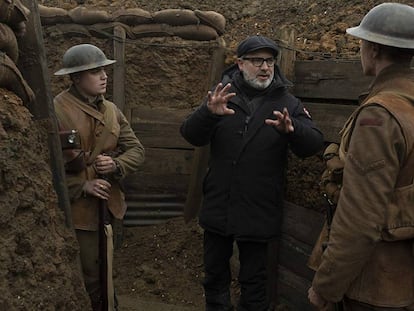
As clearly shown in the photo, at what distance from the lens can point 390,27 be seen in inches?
101

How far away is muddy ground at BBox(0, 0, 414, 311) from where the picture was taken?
7.89 ft

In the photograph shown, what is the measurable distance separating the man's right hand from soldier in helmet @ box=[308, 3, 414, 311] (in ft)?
5.71

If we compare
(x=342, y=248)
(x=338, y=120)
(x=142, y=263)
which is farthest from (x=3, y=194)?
(x=142, y=263)

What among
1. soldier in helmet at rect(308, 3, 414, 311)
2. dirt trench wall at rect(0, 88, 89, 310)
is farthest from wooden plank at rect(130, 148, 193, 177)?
soldier in helmet at rect(308, 3, 414, 311)

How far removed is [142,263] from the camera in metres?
6.14

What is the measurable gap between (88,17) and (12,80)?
3975mm

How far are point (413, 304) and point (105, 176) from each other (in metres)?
2.25

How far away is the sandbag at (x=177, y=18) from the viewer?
6.54 m

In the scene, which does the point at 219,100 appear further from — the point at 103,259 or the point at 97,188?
the point at 103,259

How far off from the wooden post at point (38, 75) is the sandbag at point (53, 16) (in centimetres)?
350

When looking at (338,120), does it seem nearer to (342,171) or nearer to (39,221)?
(342,171)

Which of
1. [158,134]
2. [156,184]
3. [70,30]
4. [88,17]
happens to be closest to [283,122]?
[158,134]

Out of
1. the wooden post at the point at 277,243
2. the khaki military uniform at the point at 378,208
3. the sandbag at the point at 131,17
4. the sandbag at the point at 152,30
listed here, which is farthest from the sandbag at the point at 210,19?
the khaki military uniform at the point at 378,208

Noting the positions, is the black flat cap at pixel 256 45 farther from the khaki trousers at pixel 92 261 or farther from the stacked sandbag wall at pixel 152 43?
the stacked sandbag wall at pixel 152 43
